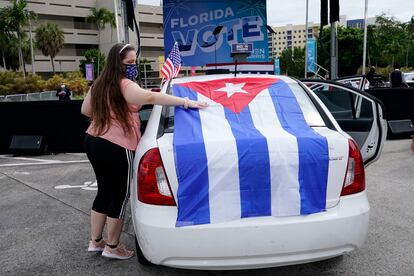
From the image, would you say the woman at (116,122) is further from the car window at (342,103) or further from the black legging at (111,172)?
the car window at (342,103)

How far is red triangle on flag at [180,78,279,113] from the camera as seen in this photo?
11.2 ft

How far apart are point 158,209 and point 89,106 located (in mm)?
1201

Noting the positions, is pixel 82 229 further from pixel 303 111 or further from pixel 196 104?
pixel 303 111

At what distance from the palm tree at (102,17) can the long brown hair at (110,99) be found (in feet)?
230

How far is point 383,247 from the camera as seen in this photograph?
377 cm

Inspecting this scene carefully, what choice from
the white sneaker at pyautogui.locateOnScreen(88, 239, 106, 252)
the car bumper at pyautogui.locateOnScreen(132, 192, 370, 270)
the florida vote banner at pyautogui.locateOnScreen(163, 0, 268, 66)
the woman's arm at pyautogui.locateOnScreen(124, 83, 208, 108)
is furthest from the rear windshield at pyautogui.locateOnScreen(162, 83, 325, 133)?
the florida vote banner at pyautogui.locateOnScreen(163, 0, 268, 66)

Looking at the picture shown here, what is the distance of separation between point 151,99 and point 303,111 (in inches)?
45.1

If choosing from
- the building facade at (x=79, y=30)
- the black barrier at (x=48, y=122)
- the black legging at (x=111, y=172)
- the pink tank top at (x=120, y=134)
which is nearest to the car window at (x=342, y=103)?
the pink tank top at (x=120, y=134)

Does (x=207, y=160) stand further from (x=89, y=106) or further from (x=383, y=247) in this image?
(x=383, y=247)

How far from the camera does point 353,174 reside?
2.92 metres

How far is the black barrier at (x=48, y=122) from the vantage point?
29.3 feet

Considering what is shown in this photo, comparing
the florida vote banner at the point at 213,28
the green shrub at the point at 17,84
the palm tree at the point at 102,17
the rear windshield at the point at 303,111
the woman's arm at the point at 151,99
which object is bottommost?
the green shrub at the point at 17,84

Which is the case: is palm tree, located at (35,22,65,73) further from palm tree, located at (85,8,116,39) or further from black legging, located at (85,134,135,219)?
black legging, located at (85,134,135,219)

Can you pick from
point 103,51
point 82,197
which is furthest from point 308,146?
point 103,51
